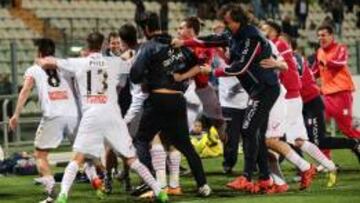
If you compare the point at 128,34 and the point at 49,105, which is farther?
the point at 49,105

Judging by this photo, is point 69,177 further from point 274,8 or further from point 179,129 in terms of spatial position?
point 274,8

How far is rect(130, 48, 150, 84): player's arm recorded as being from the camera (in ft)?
34.0

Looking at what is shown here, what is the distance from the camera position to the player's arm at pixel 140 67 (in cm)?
1036

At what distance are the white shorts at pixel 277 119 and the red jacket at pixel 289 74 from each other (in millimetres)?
534

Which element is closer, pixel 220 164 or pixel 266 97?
pixel 266 97

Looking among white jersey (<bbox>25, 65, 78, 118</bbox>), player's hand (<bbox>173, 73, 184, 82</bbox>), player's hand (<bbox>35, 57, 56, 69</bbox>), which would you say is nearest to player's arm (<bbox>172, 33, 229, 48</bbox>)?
player's hand (<bbox>173, 73, 184, 82</bbox>)

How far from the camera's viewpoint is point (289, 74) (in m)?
12.1

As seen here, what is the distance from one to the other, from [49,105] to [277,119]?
255 centimetres

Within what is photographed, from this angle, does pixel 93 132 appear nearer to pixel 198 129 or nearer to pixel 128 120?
pixel 128 120

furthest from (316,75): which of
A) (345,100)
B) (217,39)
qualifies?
(217,39)

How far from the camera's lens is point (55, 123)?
11.1 metres

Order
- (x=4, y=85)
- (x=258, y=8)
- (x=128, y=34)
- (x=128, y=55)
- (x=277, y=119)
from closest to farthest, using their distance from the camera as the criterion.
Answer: (x=128, y=34), (x=128, y=55), (x=277, y=119), (x=4, y=85), (x=258, y=8)

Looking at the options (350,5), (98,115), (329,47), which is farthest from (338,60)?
(350,5)

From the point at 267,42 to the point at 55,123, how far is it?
8.18 feet
